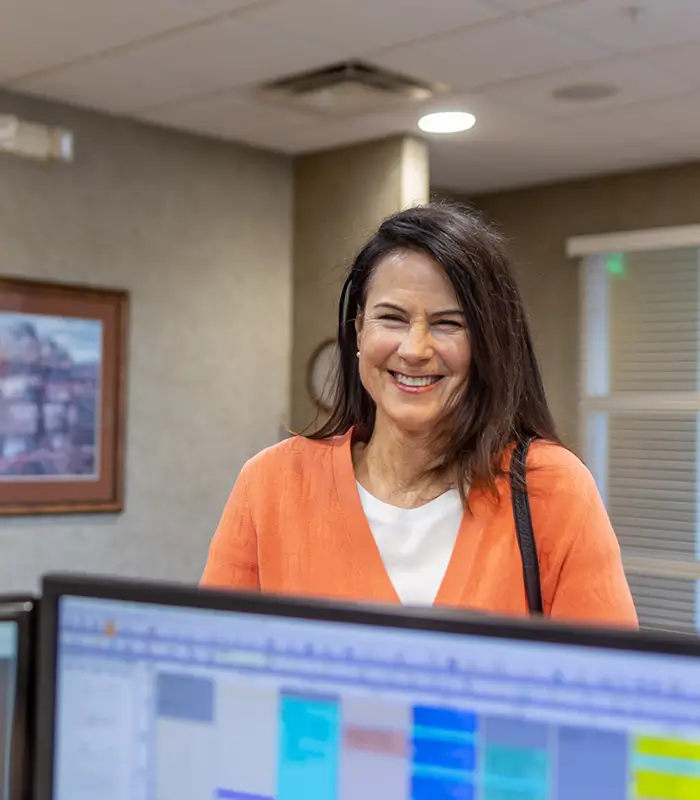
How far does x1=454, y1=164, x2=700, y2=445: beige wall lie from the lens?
15.6 ft

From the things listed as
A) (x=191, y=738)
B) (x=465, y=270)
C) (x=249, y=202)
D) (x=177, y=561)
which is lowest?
(x=177, y=561)

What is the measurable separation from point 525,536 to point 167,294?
2.97 meters

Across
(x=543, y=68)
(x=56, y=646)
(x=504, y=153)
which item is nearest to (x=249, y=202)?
(x=504, y=153)

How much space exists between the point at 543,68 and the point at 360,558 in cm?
243

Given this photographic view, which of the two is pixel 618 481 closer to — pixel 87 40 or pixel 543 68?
pixel 543 68

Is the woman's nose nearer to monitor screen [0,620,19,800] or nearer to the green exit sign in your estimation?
monitor screen [0,620,19,800]

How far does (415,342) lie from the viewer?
4.38 feet

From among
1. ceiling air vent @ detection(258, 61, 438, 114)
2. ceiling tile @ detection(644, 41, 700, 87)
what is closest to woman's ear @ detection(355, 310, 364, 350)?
ceiling air vent @ detection(258, 61, 438, 114)

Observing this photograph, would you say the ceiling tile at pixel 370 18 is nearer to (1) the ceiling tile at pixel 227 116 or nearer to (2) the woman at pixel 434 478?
(1) the ceiling tile at pixel 227 116

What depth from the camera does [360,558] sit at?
1297mm

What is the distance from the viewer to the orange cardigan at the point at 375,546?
1245mm

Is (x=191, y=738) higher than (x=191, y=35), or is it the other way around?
(x=191, y=35)

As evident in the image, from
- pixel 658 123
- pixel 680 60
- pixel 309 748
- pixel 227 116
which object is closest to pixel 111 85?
pixel 227 116

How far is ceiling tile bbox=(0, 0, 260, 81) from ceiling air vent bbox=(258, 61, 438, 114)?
589mm
